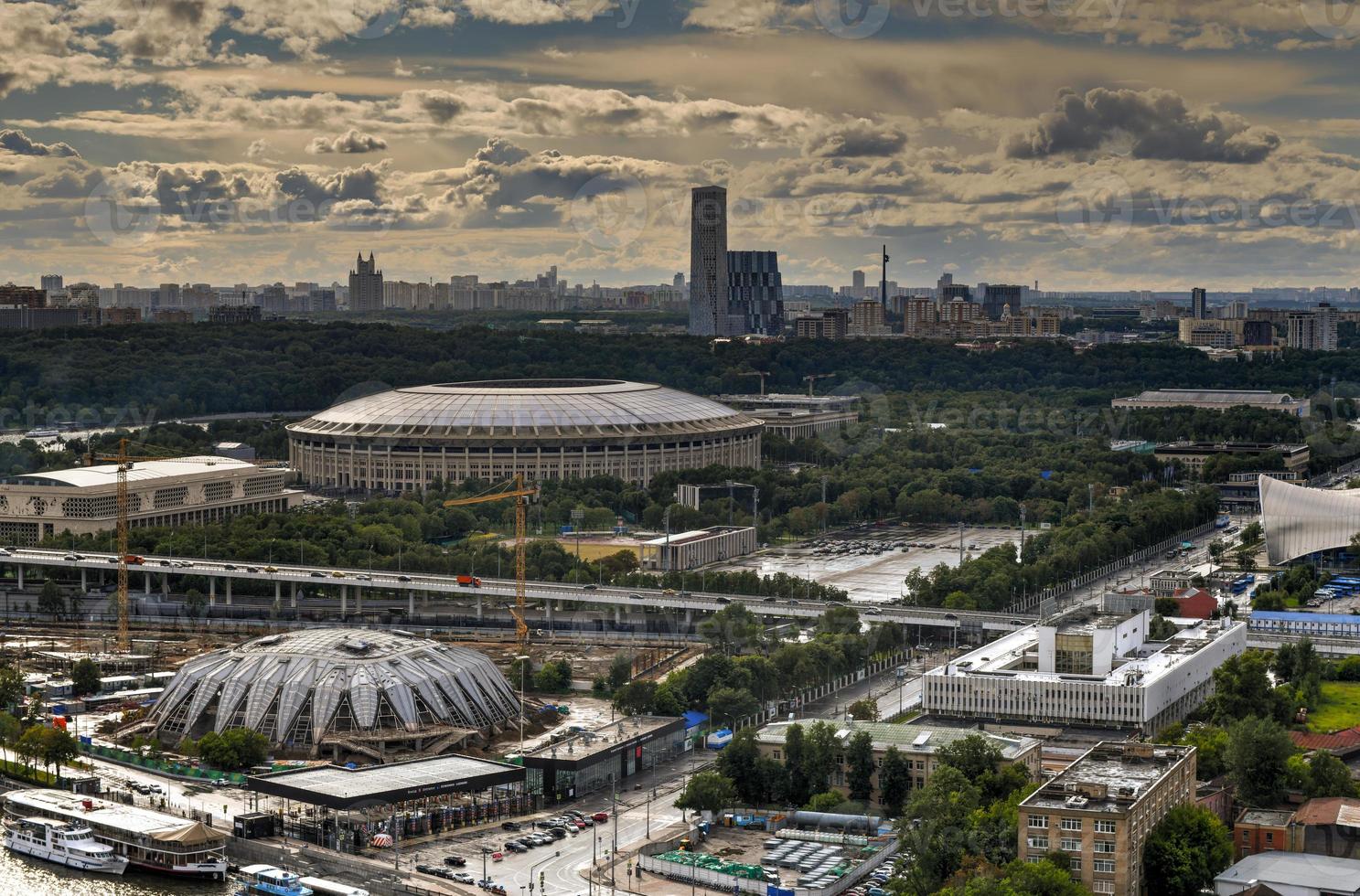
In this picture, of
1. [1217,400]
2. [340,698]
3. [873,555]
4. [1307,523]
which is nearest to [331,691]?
[340,698]

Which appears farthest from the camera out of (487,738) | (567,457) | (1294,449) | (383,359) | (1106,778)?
(383,359)

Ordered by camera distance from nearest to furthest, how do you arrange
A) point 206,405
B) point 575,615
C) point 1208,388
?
1. point 575,615
2. point 206,405
3. point 1208,388

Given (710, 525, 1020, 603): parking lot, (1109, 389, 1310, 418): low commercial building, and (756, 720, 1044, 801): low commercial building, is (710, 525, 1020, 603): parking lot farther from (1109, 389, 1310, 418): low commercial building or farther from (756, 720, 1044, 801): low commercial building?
(1109, 389, 1310, 418): low commercial building

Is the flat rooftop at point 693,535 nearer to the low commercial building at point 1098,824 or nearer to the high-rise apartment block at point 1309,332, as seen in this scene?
the low commercial building at point 1098,824

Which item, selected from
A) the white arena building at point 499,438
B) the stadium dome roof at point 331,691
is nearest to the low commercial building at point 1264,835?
the stadium dome roof at point 331,691

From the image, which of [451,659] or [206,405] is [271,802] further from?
[206,405]

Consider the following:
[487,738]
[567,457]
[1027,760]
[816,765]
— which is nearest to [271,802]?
[487,738]
